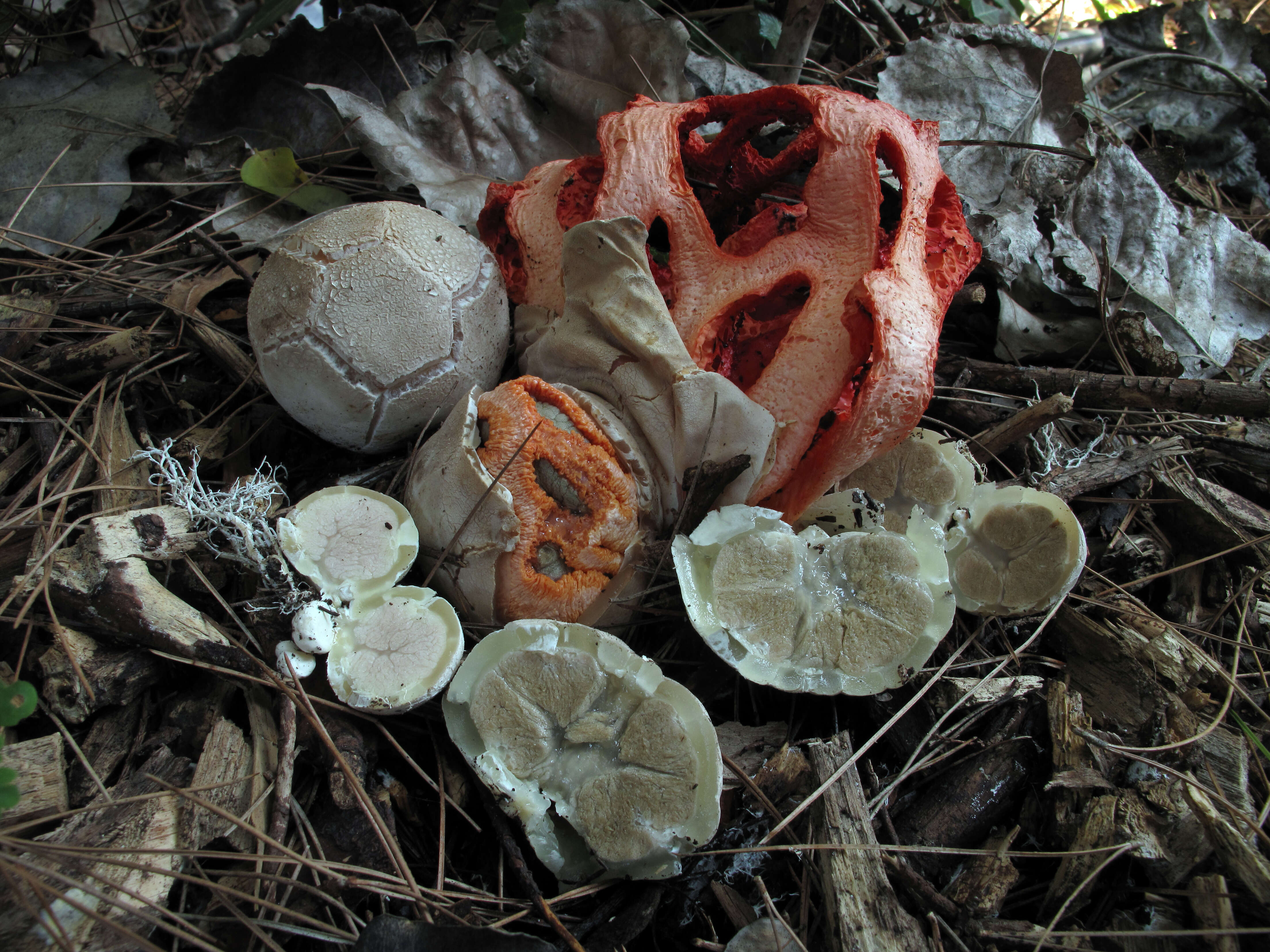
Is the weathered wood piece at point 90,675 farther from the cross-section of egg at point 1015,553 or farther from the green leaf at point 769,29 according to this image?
the green leaf at point 769,29

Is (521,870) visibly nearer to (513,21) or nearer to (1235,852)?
(1235,852)

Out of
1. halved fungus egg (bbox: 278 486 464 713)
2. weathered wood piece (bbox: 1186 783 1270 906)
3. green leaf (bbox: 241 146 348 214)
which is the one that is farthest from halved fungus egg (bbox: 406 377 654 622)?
weathered wood piece (bbox: 1186 783 1270 906)

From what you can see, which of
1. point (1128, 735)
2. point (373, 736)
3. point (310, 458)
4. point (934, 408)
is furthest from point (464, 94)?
point (1128, 735)

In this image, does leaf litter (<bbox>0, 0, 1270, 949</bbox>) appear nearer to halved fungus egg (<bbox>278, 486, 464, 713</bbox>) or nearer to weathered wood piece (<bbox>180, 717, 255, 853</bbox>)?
weathered wood piece (<bbox>180, 717, 255, 853</bbox>)


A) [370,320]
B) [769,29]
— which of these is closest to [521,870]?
[370,320]

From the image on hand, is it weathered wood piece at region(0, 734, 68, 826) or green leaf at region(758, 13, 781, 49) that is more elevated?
green leaf at region(758, 13, 781, 49)

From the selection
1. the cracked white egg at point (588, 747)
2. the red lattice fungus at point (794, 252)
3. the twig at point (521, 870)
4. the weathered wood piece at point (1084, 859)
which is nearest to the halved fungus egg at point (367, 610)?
the cracked white egg at point (588, 747)
